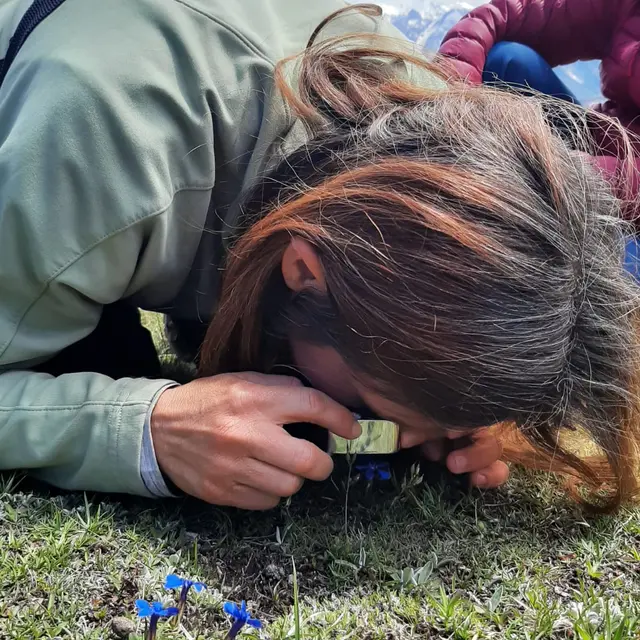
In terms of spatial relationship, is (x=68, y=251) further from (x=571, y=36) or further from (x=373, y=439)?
(x=571, y=36)

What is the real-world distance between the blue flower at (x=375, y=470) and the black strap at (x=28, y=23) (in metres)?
1.32

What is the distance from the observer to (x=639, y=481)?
1729 mm

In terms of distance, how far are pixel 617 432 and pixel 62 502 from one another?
1269 mm

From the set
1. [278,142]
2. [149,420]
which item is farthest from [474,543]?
[278,142]

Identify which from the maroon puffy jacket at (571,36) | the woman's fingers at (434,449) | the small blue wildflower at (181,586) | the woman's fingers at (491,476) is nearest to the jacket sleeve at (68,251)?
the small blue wildflower at (181,586)

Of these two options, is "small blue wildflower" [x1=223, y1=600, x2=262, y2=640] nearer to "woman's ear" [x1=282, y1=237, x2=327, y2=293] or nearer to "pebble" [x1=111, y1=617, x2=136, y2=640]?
"pebble" [x1=111, y1=617, x2=136, y2=640]

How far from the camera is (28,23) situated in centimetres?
157

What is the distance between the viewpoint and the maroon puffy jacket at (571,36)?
3.25 meters

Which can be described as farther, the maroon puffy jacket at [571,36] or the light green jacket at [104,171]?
the maroon puffy jacket at [571,36]

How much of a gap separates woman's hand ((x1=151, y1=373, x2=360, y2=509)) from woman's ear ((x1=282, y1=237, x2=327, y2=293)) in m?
0.24

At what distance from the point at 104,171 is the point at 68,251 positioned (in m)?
0.19

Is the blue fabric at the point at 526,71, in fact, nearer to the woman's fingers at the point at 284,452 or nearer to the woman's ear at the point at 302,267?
the woman's ear at the point at 302,267

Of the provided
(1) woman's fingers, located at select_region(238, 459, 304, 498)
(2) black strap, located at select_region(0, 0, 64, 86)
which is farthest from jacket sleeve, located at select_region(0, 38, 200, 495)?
(1) woman's fingers, located at select_region(238, 459, 304, 498)

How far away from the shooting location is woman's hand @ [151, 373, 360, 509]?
4.75 feet
